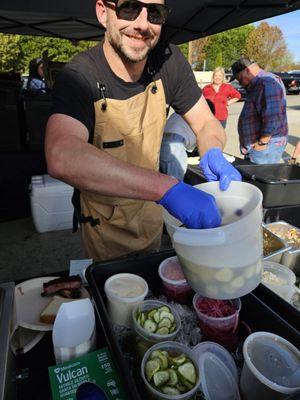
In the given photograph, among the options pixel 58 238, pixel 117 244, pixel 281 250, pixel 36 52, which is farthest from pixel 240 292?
pixel 36 52

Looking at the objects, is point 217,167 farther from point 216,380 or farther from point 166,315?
point 216,380

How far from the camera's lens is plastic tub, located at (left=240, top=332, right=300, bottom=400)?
0.70 meters

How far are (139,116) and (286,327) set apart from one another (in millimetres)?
1105

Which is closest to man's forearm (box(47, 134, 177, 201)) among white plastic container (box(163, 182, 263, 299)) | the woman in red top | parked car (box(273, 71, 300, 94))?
white plastic container (box(163, 182, 263, 299))

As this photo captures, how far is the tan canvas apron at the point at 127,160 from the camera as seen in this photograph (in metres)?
1.47

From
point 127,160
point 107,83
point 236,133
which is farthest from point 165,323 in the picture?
point 236,133

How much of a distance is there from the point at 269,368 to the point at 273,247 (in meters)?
0.95

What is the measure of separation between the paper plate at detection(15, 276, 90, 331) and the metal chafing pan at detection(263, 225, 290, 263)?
902mm

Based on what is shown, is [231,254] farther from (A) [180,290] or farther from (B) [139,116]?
(B) [139,116]

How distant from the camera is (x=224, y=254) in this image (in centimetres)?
77

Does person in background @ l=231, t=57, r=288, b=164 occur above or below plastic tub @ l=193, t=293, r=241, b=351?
above

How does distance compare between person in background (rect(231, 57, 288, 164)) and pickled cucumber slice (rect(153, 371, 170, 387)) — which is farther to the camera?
person in background (rect(231, 57, 288, 164))

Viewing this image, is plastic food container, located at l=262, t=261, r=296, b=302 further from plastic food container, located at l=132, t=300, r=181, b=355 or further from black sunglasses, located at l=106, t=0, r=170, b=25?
black sunglasses, located at l=106, t=0, r=170, b=25

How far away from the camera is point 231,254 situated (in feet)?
2.56
